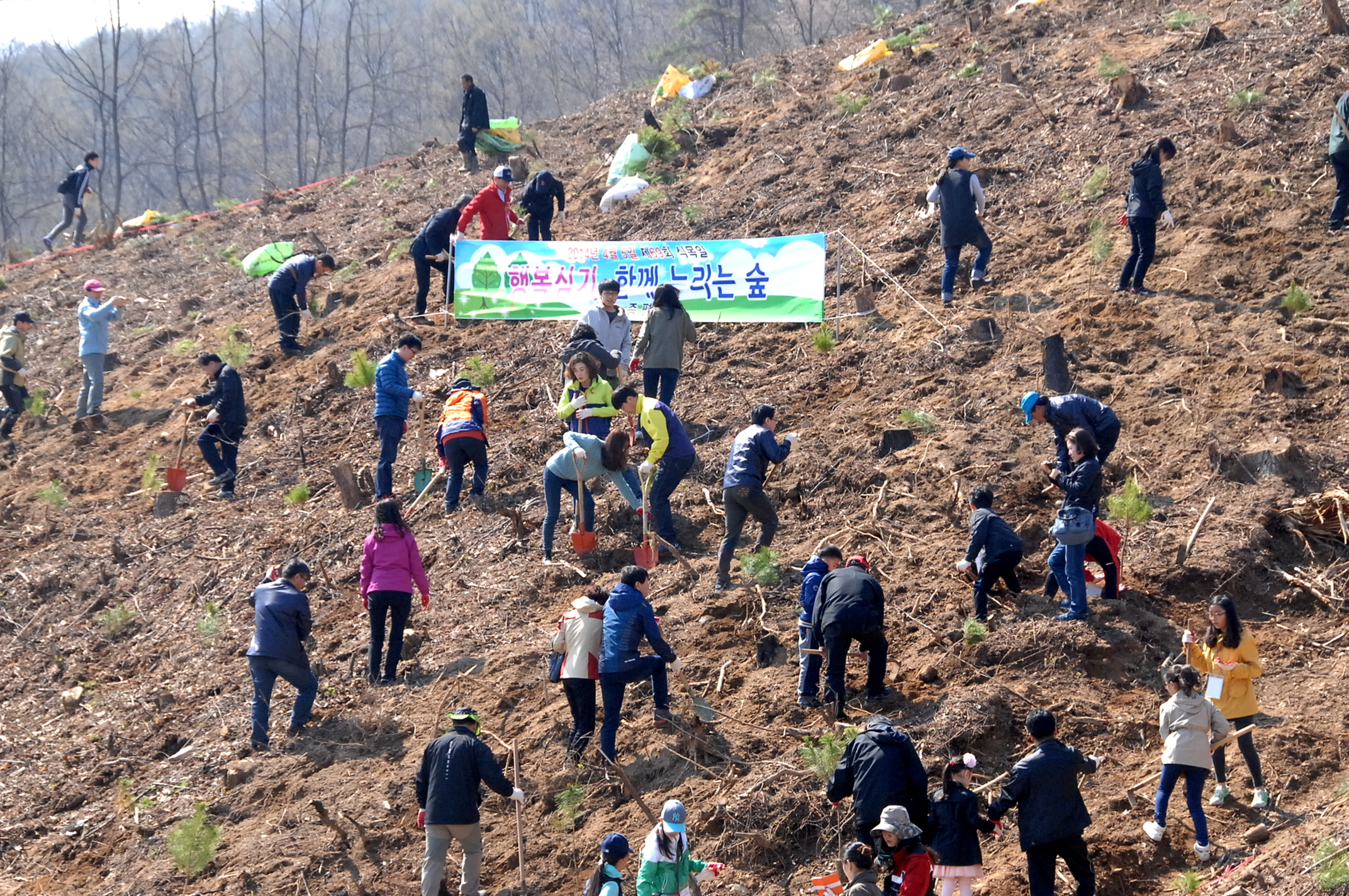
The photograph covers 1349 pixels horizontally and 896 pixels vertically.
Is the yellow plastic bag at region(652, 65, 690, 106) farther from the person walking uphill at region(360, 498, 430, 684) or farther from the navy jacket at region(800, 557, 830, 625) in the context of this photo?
the navy jacket at region(800, 557, 830, 625)

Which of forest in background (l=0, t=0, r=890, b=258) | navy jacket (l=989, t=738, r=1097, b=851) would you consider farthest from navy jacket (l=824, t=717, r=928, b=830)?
forest in background (l=0, t=0, r=890, b=258)

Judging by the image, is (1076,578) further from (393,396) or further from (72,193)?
(72,193)

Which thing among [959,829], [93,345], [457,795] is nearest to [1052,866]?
[959,829]

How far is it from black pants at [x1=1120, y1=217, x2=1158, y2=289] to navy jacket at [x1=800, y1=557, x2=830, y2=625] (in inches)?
243

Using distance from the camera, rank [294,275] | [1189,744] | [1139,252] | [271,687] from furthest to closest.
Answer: [294,275] → [1139,252] → [271,687] → [1189,744]

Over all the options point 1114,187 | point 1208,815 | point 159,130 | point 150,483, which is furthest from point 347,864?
point 159,130

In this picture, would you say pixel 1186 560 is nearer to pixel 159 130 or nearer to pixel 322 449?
pixel 322 449

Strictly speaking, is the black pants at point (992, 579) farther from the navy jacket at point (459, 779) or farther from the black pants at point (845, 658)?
the navy jacket at point (459, 779)

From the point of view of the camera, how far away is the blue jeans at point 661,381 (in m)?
12.2

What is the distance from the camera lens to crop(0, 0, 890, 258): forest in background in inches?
2152

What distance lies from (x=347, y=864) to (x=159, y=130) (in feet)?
237

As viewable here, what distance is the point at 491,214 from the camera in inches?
626

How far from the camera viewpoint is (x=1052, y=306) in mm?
13172

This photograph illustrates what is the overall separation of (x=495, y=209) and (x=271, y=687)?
26.1 feet
